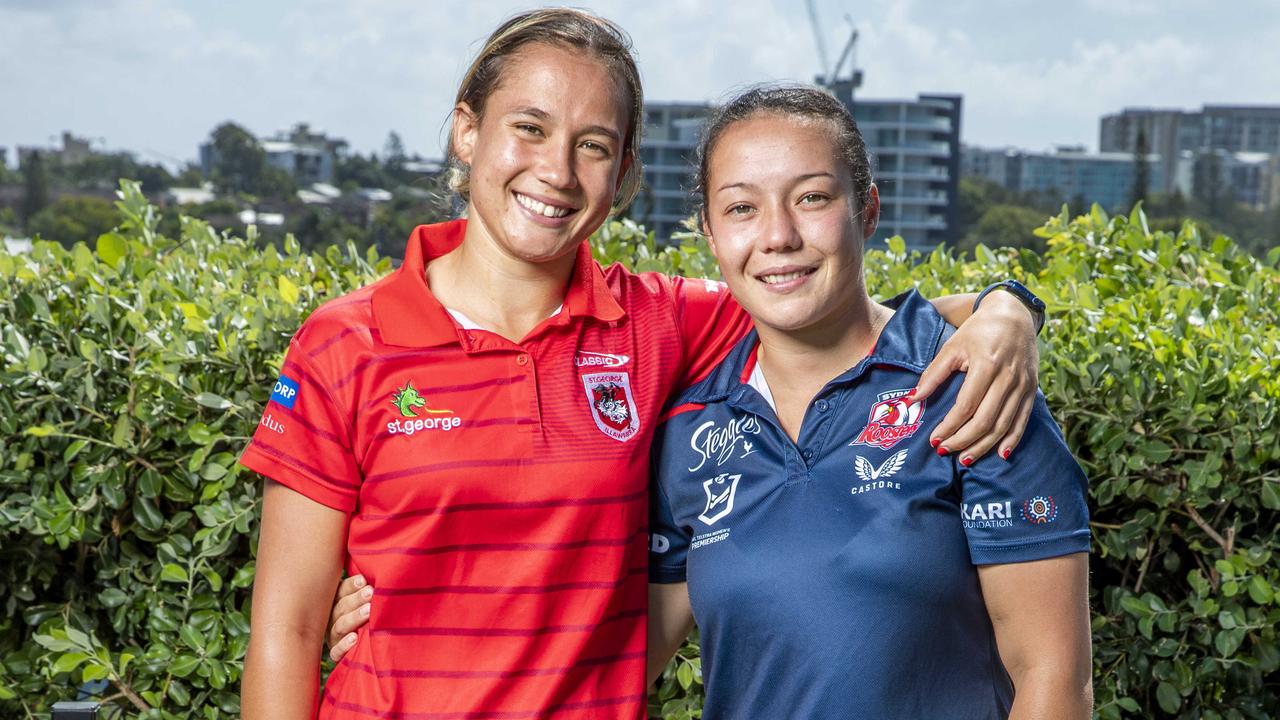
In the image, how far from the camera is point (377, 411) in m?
1.83

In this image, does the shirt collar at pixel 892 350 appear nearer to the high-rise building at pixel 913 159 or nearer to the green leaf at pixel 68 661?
the green leaf at pixel 68 661

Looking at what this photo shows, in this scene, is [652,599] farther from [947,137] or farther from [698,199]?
[947,137]

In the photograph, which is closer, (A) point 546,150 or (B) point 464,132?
(A) point 546,150

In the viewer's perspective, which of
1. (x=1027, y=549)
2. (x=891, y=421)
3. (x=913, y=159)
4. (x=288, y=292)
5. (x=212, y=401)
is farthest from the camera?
(x=913, y=159)

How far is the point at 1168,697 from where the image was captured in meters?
2.59

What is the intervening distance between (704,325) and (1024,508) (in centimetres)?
72

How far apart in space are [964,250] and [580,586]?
8.47 ft

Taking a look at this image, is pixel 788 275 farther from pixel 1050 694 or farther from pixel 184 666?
pixel 184 666

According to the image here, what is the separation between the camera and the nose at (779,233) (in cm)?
184

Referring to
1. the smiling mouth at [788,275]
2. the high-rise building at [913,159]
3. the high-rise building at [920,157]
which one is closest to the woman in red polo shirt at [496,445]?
the smiling mouth at [788,275]

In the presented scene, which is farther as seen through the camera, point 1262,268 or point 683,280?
point 1262,268

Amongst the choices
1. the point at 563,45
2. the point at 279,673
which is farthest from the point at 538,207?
the point at 279,673

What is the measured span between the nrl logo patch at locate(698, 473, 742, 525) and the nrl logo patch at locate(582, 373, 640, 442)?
0.15 m

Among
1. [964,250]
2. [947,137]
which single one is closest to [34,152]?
[964,250]
